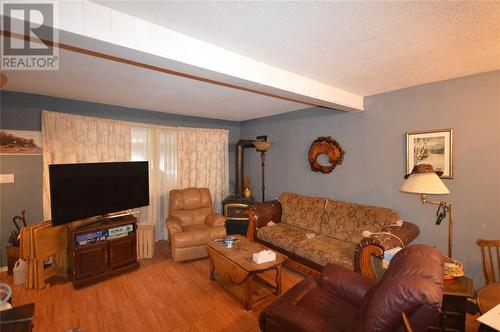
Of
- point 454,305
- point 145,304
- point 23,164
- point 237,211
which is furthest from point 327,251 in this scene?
point 23,164

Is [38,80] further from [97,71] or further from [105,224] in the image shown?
[105,224]

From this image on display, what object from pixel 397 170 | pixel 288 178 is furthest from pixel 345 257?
pixel 288 178

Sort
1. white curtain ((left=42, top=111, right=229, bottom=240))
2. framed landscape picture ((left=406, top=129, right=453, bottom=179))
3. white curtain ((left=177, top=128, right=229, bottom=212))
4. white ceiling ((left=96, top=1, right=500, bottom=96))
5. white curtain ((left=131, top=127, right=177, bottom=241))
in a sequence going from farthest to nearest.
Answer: white curtain ((left=177, top=128, right=229, bottom=212))
white curtain ((left=131, top=127, right=177, bottom=241))
white curtain ((left=42, top=111, right=229, bottom=240))
framed landscape picture ((left=406, top=129, right=453, bottom=179))
white ceiling ((left=96, top=1, right=500, bottom=96))

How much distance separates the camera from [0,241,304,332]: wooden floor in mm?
2213

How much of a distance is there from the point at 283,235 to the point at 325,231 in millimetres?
648

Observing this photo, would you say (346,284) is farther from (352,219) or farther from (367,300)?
(352,219)

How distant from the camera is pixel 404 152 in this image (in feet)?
9.88

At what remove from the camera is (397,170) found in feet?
10.1

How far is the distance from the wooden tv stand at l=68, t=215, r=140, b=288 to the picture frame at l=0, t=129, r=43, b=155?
4.33 feet

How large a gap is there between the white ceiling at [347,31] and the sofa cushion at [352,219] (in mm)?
1769

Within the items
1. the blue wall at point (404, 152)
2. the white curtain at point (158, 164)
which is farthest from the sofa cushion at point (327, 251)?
the white curtain at point (158, 164)

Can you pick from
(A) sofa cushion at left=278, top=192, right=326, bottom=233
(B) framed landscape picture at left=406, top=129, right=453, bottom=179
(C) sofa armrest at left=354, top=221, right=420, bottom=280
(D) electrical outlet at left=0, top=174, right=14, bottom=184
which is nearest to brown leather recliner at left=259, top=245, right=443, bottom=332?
(C) sofa armrest at left=354, top=221, right=420, bottom=280

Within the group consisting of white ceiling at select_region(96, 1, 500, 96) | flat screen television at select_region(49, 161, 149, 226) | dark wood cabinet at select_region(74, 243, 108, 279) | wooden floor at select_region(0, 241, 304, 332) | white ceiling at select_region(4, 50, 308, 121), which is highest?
white ceiling at select_region(4, 50, 308, 121)

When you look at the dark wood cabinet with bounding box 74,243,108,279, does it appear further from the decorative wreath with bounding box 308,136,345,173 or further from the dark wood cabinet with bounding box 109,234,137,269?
the decorative wreath with bounding box 308,136,345,173
